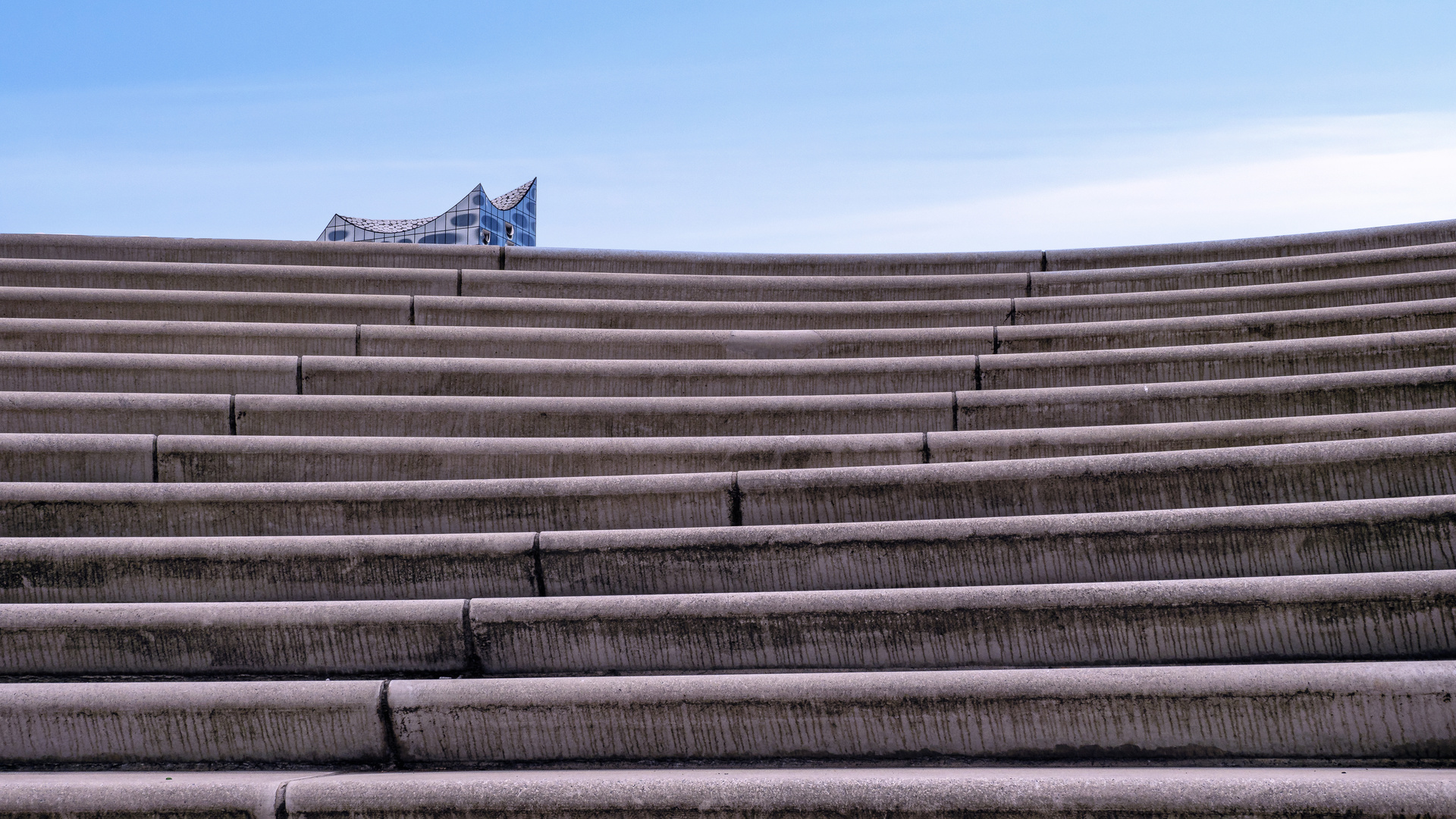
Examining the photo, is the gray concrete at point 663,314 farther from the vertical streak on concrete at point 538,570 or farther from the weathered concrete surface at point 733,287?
the vertical streak on concrete at point 538,570

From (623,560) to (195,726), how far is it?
132 cm

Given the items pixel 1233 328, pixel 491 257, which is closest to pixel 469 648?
pixel 491 257

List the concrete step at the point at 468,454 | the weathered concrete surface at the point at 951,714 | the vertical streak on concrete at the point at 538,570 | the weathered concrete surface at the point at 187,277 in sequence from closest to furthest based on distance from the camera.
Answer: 1. the weathered concrete surface at the point at 951,714
2. the vertical streak on concrete at the point at 538,570
3. the concrete step at the point at 468,454
4. the weathered concrete surface at the point at 187,277

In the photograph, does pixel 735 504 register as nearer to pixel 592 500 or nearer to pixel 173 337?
pixel 592 500

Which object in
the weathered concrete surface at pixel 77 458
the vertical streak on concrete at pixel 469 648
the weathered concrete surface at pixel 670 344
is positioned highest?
the weathered concrete surface at pixel 670 344

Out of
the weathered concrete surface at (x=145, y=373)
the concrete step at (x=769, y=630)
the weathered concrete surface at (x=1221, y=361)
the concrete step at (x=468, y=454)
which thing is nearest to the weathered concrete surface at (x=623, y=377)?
the weathered concrete surface at (x=145, y=373)

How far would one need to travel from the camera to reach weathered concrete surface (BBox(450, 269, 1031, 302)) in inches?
220

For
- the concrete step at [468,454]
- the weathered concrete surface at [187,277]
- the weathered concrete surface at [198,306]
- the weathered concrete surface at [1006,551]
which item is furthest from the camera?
the weathered concrete surface at [187,277]

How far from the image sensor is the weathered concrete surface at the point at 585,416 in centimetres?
420

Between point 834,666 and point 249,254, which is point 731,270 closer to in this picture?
point 249,254

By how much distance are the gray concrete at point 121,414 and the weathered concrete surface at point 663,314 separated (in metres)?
1.16

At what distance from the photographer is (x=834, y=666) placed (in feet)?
9.61

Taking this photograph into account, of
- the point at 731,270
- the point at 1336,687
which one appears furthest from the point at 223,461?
the point at 1336,687

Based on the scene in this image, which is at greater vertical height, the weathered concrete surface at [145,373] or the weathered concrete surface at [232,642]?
the weathered concrete surface at [145,373]
